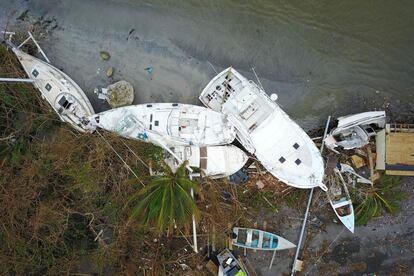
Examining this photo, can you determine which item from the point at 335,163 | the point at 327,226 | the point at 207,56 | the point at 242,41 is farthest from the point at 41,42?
the point at 327,226

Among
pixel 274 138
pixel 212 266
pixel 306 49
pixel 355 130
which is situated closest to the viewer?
pixel 274 138

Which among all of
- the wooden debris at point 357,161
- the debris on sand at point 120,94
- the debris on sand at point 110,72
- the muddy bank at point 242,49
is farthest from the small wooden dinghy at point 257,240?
the debris on sand at point 110,72

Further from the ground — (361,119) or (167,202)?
(361,119)

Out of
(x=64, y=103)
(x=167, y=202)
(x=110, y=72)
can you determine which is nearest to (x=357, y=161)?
(x=167, y=202)

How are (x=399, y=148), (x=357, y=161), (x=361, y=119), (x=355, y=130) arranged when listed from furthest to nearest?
(x=357, y=161) → (x=355, y=130) → (x=361, y=119) → (x=399, y=148)

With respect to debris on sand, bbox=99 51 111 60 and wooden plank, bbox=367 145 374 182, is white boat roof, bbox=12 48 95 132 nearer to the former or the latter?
debris on sand, bbox=99 51 111 60

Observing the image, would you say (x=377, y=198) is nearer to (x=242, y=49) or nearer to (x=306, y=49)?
(x=306, y=49)

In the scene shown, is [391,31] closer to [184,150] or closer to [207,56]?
[207,56]
